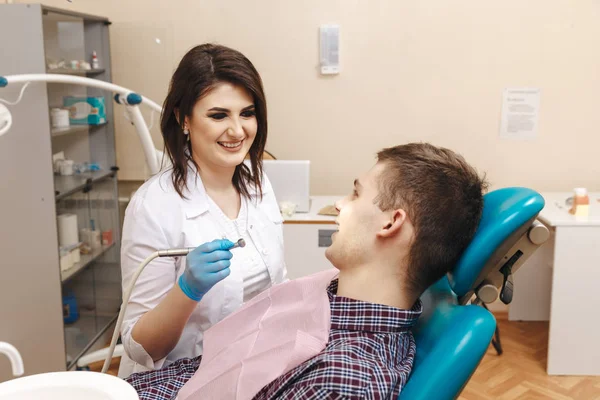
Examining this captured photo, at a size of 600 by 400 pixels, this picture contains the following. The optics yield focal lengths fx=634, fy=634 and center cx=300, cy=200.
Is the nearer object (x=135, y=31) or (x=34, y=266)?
(x=34, y=266)

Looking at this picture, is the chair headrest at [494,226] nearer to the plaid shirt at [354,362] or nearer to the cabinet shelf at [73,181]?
the plaid shirt at [354,362]

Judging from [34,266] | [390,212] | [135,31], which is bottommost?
[34,266]

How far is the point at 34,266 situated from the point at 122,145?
903 mm

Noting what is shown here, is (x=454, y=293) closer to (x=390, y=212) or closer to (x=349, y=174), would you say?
(x=390, y=212)

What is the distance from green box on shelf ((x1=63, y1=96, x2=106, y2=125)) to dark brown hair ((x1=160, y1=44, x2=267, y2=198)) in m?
1.44

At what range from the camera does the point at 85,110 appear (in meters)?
2.96

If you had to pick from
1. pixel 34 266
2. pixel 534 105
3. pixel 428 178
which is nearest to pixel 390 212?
pixel 428 178

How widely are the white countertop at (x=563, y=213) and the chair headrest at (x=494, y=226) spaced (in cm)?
157

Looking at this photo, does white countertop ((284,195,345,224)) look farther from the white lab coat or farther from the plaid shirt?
the plaid shirt

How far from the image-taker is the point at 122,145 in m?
3.27

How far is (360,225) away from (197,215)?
0.42 metres

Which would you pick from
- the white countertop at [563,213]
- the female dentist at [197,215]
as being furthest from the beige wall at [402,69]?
the female dentist at [197,215]

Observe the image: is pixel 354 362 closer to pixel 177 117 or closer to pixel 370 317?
pixel 370 317

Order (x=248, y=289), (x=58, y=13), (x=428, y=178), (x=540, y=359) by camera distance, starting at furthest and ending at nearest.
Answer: (x=540, y=359) < (x=58, y=13) < (x=248, y=289) < (x=428, y=178)
